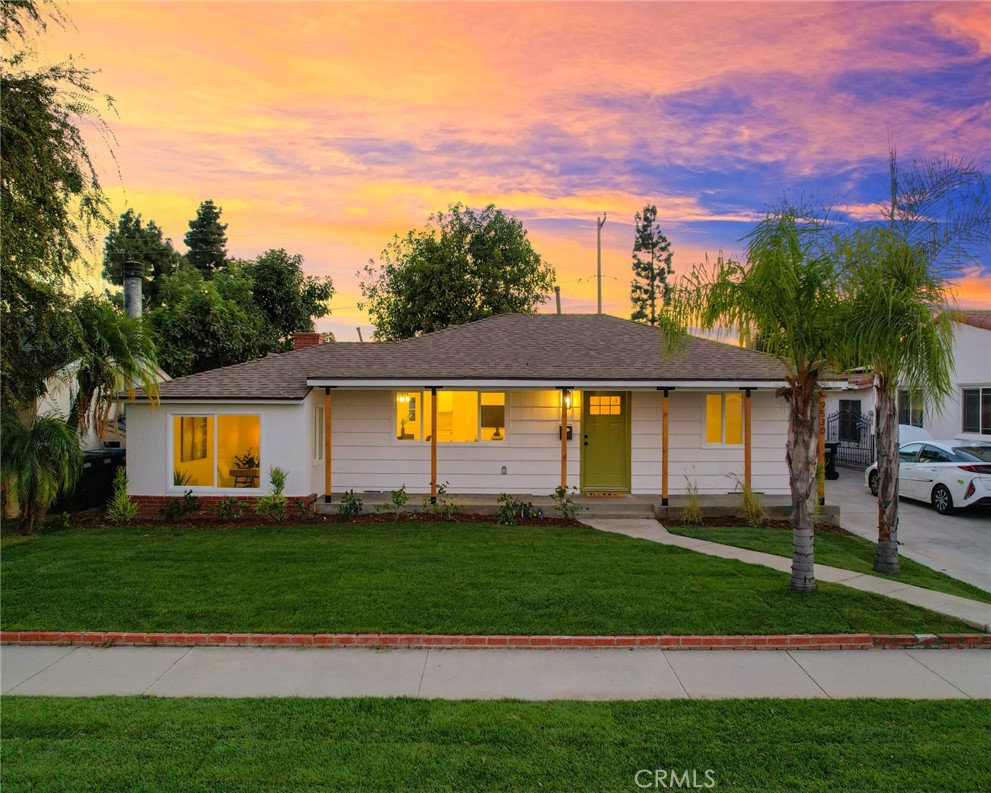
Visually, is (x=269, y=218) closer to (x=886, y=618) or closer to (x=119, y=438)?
(x=119, y=438)

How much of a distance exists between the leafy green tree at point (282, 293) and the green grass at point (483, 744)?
2435 cm

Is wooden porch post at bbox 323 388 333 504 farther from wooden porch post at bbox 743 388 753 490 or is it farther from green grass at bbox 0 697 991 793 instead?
wooden porch post at bbox 743 388 753 490

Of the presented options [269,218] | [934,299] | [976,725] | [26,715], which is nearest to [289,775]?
[26,715]

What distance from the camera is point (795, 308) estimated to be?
6645 millimetres

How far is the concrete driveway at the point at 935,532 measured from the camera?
28.5 feet

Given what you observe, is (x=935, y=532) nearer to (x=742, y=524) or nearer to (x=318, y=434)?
(x=742, y=524)

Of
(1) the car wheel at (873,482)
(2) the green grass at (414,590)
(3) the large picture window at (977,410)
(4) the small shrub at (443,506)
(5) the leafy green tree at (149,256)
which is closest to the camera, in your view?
(2) the green grass at (414,590)

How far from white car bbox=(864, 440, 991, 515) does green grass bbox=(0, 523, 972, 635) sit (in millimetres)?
6732

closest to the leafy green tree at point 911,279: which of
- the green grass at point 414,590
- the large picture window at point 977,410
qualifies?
the green grass at point 414,590

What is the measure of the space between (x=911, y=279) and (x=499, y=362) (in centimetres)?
760

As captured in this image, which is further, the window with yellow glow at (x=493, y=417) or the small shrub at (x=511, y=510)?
the window with yellow glow at (x=493, y=417)

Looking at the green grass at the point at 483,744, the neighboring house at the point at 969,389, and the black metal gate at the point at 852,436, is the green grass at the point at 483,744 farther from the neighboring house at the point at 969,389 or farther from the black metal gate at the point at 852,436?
the black metal gate at the point at 852,436

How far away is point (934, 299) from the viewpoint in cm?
672

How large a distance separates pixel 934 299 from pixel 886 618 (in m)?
3.58
